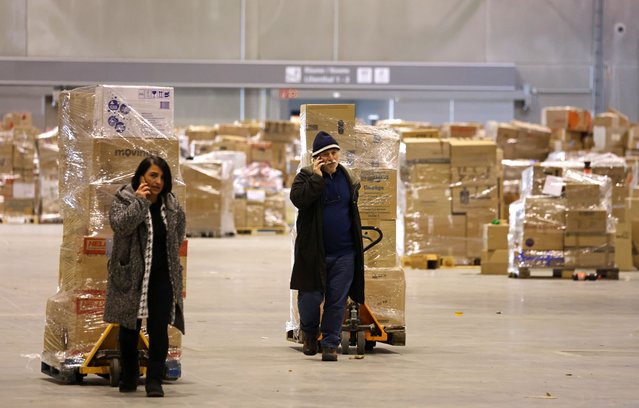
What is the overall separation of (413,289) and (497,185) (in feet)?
14.1

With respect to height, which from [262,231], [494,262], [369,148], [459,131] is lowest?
[494,262]

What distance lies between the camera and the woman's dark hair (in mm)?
7504

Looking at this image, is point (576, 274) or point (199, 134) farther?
point (199, 134)

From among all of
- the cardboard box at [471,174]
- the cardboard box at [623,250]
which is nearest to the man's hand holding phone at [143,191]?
the cardboard box at [471,174]

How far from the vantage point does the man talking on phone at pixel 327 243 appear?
9.08 metres

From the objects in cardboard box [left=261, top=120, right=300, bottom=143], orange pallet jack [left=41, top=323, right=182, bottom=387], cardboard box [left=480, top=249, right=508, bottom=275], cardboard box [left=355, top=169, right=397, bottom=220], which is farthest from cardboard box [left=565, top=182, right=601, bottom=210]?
cardboard box [left=261, top=120, right=300, bottom=143]

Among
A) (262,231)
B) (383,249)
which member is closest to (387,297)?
(383,249)

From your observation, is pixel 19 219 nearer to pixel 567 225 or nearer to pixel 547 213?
pixel 547 213

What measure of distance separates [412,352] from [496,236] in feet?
26.8

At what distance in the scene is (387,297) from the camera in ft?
32.8

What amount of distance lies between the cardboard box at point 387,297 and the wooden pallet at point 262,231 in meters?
17.7

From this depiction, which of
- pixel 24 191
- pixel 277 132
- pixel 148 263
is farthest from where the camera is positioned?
pixel 277 132

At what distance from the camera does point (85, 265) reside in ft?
26.3

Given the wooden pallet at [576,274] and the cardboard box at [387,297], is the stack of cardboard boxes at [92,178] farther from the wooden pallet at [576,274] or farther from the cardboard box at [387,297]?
the wooden pallet at [576,274]
